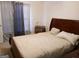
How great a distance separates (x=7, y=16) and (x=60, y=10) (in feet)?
7.42

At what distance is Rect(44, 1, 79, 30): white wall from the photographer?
360 centimetres

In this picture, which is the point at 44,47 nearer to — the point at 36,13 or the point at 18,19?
the point at 18,19

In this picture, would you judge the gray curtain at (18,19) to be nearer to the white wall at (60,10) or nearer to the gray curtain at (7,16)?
the gray curtain at (7,16)

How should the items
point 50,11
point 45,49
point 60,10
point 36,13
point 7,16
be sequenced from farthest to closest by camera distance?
point 36,13 → point 50,11 → point 7,16 → point 60,10 → point 45,49

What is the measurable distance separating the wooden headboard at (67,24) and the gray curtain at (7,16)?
188 cm

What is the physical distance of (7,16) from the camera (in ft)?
14.8

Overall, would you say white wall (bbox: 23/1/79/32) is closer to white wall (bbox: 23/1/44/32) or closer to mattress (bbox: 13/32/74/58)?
white wall (bbox: 23/1/44/32)

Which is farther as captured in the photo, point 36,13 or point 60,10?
point 36,13

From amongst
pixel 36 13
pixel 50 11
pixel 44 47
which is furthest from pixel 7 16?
pixel 44 47

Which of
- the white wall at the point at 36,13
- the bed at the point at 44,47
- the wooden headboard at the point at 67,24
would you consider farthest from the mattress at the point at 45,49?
the white wall at the point at 36,13

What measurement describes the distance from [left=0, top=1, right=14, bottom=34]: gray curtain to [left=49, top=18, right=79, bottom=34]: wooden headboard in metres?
1.88

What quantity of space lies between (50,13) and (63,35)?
68.6 inches

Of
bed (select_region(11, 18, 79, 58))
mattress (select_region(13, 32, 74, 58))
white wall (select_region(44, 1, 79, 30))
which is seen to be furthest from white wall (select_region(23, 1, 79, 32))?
mattress (select_region(13, 32, 74, 58))

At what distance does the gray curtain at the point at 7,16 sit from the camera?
4391 mm
